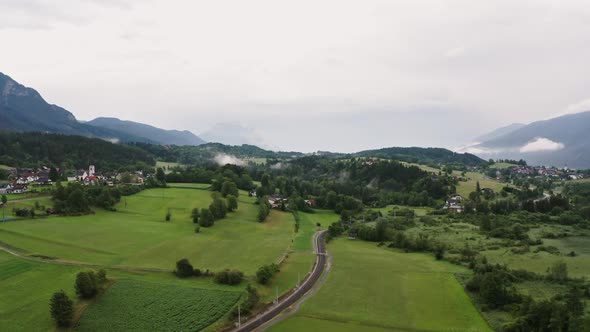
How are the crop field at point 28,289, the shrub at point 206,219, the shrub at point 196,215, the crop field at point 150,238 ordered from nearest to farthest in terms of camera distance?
the crop field at point 28,289
the crop field at point 150,238
the shrub at point 206,219
the shrub at point 196,215

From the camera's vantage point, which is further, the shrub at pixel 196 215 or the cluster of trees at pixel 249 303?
the shrub at pixel 196 215

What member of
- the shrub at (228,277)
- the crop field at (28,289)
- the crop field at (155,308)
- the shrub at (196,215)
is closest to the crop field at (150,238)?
the shrub at (196,215)

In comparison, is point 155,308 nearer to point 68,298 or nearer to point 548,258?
point 68,298

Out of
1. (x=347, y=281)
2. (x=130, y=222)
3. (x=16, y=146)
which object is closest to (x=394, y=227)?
(x=347, y=281)

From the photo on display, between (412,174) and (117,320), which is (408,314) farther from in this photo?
(412,174)

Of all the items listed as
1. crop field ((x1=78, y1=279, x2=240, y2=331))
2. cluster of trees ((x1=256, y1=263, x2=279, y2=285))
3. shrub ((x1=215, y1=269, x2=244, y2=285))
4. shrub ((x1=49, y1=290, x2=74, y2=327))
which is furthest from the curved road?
shrub ((x1=49, y1=290, x2=74, y2=327))

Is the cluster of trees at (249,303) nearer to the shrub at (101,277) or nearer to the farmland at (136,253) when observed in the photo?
the farmland at (136,253)
